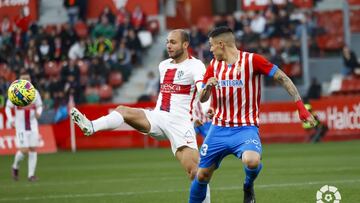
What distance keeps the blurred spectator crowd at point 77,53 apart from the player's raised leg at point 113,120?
20.1 meters

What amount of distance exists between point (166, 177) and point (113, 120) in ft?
23.2

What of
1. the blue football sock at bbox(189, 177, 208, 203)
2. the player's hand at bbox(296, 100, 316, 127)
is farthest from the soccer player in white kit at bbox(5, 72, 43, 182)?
the player's hand at bbox(296, 100, 316, 127)

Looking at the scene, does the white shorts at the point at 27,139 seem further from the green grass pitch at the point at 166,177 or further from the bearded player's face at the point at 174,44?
the bearded player's face at the point at 174,44

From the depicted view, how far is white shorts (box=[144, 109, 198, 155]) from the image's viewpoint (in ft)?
40.6

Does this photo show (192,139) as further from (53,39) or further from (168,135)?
(53,39)

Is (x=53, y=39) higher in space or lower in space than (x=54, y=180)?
higher

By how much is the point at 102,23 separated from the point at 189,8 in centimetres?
545

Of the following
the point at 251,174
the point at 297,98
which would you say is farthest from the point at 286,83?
the point at 251,174

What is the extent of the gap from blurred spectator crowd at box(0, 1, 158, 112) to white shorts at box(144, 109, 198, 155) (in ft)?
65.2

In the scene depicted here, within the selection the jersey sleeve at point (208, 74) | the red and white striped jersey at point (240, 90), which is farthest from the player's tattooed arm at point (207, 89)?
the jersey sleeve at point (208, 74)

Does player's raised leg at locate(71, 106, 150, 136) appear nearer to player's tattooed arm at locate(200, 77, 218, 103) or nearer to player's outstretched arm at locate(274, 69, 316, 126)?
player's tattooed arm at locate(200, 77, 218, 103)

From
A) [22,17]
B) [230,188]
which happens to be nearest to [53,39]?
[22,17]

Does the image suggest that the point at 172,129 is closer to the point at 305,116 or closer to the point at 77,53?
the point at 305,116

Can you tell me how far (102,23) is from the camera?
3516 cm
